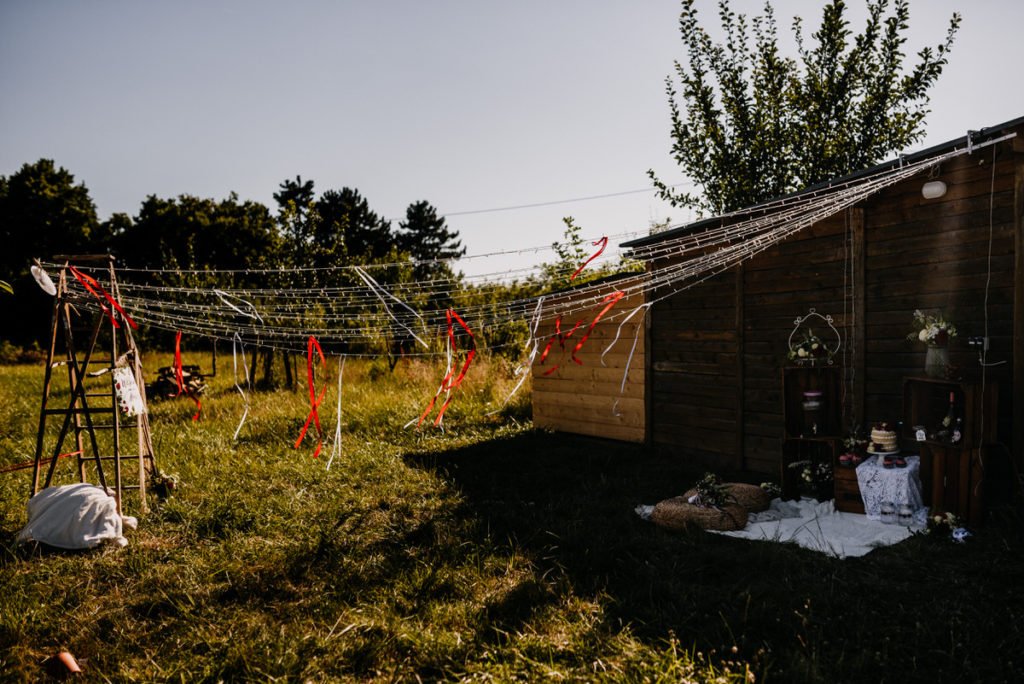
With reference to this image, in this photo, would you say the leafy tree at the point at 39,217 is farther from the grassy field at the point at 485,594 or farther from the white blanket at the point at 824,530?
the white blanket at the point at 824,530

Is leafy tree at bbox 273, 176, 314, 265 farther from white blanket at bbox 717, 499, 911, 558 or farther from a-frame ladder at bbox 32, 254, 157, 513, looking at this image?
white blanket at bbox 717, 499, 911, 558

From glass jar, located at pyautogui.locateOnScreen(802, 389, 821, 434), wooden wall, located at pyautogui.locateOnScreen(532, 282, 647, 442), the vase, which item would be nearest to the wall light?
the vase

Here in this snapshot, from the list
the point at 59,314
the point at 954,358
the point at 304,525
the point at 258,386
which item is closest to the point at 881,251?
the point at 954,358

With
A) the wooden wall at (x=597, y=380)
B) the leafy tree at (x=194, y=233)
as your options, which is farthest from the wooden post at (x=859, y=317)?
the leafy tree at (x=194, y=233)

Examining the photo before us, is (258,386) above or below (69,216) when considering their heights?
below

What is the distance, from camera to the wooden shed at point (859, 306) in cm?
441

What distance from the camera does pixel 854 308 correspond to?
5254mm

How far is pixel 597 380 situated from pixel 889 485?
380 centimetres

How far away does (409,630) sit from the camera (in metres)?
3.12

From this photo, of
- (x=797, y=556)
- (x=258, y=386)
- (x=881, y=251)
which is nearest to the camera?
(x=797, y=556)

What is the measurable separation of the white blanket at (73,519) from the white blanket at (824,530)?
14.4ft

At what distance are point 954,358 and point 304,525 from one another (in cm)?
499

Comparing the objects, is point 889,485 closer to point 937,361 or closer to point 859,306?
point 937,361

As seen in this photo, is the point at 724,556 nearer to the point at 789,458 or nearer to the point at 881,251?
the point at 789,458
